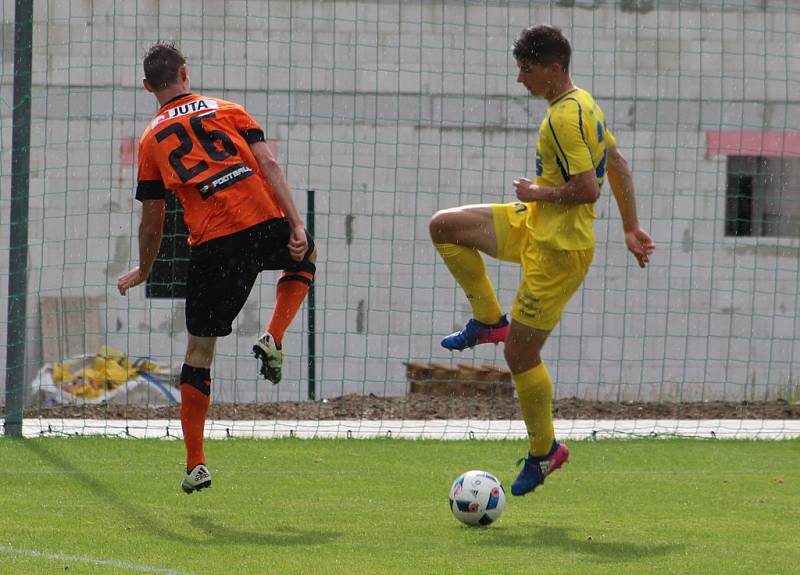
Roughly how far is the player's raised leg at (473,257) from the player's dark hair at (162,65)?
4.72 feet

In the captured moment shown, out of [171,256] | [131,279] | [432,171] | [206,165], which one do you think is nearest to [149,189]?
[206,165]

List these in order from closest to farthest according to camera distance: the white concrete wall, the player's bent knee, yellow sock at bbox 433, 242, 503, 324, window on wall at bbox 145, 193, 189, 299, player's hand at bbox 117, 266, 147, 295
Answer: the player's bent knee → player's hand at bbox 117, 266, 147, 295 → yellow sock at bbox 433, 242, 503, 324 → window on wall at bbox 145, 193, 189, 299 → the white concrete wall

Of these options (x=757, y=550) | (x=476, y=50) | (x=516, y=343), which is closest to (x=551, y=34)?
(x=516, y=343)

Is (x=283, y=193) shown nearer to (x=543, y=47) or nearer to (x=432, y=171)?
(x=543, y=47)

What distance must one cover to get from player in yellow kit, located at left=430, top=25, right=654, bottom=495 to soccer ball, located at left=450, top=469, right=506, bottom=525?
286 mm

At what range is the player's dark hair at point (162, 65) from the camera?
19.9ft

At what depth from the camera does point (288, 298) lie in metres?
6.46

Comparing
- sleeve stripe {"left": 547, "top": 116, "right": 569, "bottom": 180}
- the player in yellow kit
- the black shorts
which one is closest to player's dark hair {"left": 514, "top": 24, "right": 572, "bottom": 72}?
the player in yellow kit

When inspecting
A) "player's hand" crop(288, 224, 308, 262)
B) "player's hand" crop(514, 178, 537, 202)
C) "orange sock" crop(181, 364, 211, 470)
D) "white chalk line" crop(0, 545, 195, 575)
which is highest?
"player's hand" crop(514, 178, 537, 202)

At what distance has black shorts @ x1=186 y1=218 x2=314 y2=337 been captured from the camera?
6.09 m

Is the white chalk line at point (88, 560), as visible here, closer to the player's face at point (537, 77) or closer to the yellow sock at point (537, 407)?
the yellow sock at point (537, 407)

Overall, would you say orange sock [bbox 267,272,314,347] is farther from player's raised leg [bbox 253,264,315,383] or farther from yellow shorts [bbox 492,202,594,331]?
yellow shorts [bbox 492,202,594,331]

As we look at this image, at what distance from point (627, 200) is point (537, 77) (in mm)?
732

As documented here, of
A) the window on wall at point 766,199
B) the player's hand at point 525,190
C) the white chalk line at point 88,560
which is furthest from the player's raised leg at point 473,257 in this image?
the window on wall at point 766,199
